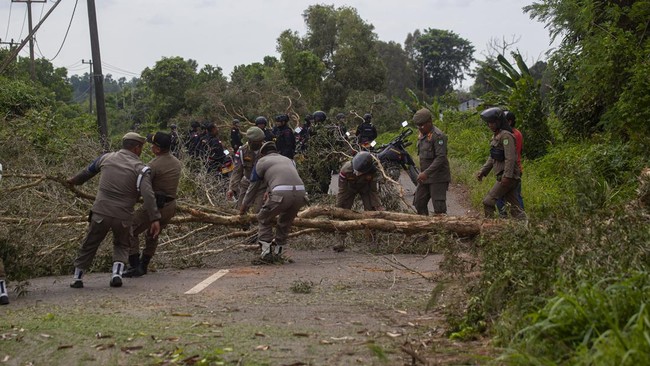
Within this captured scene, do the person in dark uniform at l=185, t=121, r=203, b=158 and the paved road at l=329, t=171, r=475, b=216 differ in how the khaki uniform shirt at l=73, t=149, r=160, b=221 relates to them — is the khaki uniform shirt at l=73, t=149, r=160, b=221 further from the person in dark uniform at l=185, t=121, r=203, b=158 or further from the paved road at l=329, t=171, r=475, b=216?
the person in dark uniform at l=185, t=121, r=203, b=158

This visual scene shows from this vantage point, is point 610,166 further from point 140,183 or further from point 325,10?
point 325,10

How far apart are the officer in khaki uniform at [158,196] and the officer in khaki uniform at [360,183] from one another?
286 centimetres

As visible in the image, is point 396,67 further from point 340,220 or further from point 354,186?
point 340,220

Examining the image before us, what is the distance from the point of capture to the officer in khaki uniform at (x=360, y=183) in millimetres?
12797

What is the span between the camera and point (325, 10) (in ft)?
171

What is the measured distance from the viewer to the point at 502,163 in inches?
472

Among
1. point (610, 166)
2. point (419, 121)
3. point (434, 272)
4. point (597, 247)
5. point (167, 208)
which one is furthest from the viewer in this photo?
point (610, 166)

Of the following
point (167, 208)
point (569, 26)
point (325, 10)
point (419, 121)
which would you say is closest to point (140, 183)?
point (167, 208)

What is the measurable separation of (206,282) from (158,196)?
1428 millimetres

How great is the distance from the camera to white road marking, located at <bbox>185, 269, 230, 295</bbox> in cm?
930

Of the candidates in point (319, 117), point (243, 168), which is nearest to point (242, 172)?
point (243, 168)

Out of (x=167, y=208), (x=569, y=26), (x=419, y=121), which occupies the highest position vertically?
(x=569, y=26)

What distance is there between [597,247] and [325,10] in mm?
47148

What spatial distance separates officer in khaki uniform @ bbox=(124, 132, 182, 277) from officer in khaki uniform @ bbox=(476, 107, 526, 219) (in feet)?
13.1
